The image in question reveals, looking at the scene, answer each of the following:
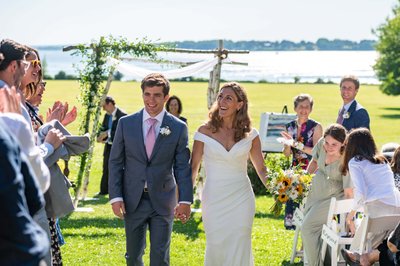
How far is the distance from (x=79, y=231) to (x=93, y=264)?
7.23 ft

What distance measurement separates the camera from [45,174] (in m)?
4.37

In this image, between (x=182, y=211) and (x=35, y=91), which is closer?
(x=35, y=91)

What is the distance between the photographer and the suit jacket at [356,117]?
10.4m

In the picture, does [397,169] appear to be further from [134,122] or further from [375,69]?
[375,69]

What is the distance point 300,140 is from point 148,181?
3.97 m

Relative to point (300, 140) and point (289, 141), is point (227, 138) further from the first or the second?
point (300, 140)

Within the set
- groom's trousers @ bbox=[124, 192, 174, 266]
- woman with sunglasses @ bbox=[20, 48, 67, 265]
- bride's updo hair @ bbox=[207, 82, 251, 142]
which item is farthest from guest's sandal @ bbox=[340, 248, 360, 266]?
woman with sunglasses @ bbox=[20, 48, 67, 265]

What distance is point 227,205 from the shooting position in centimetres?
752

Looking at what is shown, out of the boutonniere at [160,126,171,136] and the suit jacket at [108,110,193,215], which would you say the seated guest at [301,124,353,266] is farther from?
the boutonniere at [160,126,171,136]

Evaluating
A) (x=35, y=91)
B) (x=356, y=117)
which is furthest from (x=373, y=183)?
(x=35, y=91)

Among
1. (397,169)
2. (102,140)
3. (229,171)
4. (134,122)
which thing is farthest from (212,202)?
(102,140)

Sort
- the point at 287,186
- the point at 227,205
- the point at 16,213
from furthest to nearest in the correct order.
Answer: the point at 287,186
the point at 227,205
the point at 16,213

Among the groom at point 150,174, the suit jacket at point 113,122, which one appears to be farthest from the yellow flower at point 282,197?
the suit jacket at point 113,122

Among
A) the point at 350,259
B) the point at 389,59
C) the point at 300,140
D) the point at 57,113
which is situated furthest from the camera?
the point at 389,59
